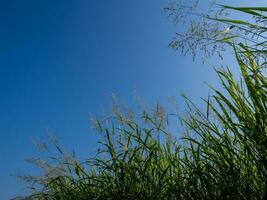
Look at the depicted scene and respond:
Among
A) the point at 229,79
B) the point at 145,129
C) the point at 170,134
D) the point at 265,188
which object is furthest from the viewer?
the point at 170,134

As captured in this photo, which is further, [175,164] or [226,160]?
[175,164]

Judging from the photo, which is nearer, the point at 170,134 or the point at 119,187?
the point at 119,187

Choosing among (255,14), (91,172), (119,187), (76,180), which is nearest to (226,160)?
(255,14)

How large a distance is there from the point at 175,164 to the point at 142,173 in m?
0.20

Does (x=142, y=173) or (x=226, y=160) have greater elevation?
(x=142, y=173)

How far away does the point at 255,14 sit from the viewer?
1.60 meters

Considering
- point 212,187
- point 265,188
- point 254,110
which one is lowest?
point 265,188

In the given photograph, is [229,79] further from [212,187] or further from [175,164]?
[175,164]

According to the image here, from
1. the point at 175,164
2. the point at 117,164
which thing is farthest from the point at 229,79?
the point at 117,164

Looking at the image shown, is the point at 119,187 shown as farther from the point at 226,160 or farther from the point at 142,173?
the point at 226,160

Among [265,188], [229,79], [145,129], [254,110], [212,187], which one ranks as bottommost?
[265,188]

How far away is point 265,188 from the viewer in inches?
61.9

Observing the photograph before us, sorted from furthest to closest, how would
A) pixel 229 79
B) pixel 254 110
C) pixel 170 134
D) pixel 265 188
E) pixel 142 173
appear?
1. pixel 170 134
2. pixel 142 173
3. pixel 229 79
4. pixel 254 110
5. pixel 265 188

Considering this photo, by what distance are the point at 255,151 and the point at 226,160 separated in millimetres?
153
